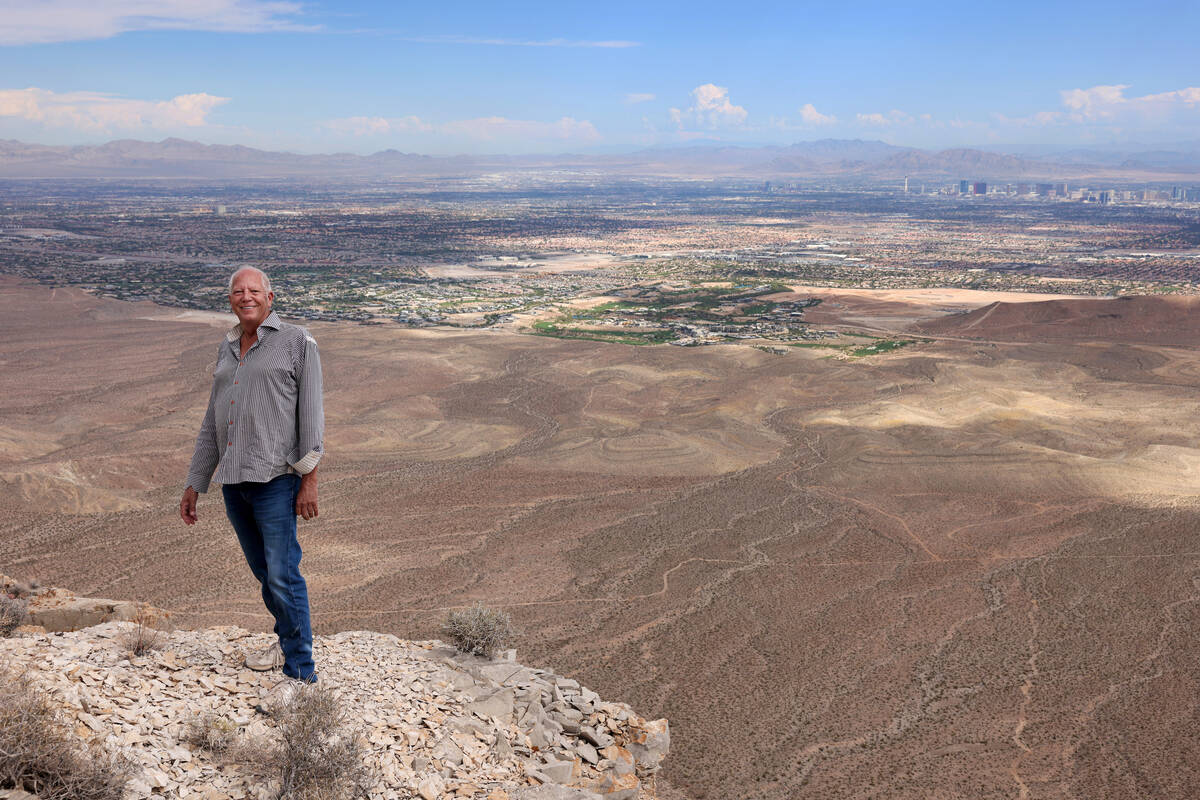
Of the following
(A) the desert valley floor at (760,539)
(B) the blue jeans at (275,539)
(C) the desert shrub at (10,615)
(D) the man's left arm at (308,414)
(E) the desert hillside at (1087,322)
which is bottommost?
(A) the desert valley floor at (760,539)

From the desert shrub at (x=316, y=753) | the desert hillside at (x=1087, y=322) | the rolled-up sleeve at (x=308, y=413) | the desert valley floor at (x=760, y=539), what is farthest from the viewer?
the desert hillside at (x=1087, y=322)

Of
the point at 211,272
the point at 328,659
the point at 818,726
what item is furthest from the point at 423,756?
the point at 211,272

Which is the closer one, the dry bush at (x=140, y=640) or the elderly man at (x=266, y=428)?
the elderly man at (x=266, y=428)

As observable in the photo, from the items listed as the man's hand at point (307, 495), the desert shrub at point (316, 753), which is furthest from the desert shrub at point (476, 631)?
the man's hand at point (307, 495)

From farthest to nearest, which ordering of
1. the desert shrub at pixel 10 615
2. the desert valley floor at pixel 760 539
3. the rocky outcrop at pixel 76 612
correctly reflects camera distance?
the desert valley floor at pixel 760 539, the rocky outcrop at pixel 76 612, the desert shrub at pixel 10 615

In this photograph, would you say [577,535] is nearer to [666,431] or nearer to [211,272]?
[666,431]

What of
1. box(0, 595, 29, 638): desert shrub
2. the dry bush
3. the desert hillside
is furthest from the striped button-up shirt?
the desert hillside

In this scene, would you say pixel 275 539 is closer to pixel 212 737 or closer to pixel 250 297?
pixel 212 737

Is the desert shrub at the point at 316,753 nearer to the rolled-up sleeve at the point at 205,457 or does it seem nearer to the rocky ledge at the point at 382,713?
the rocky ledge at the point at 382,713
